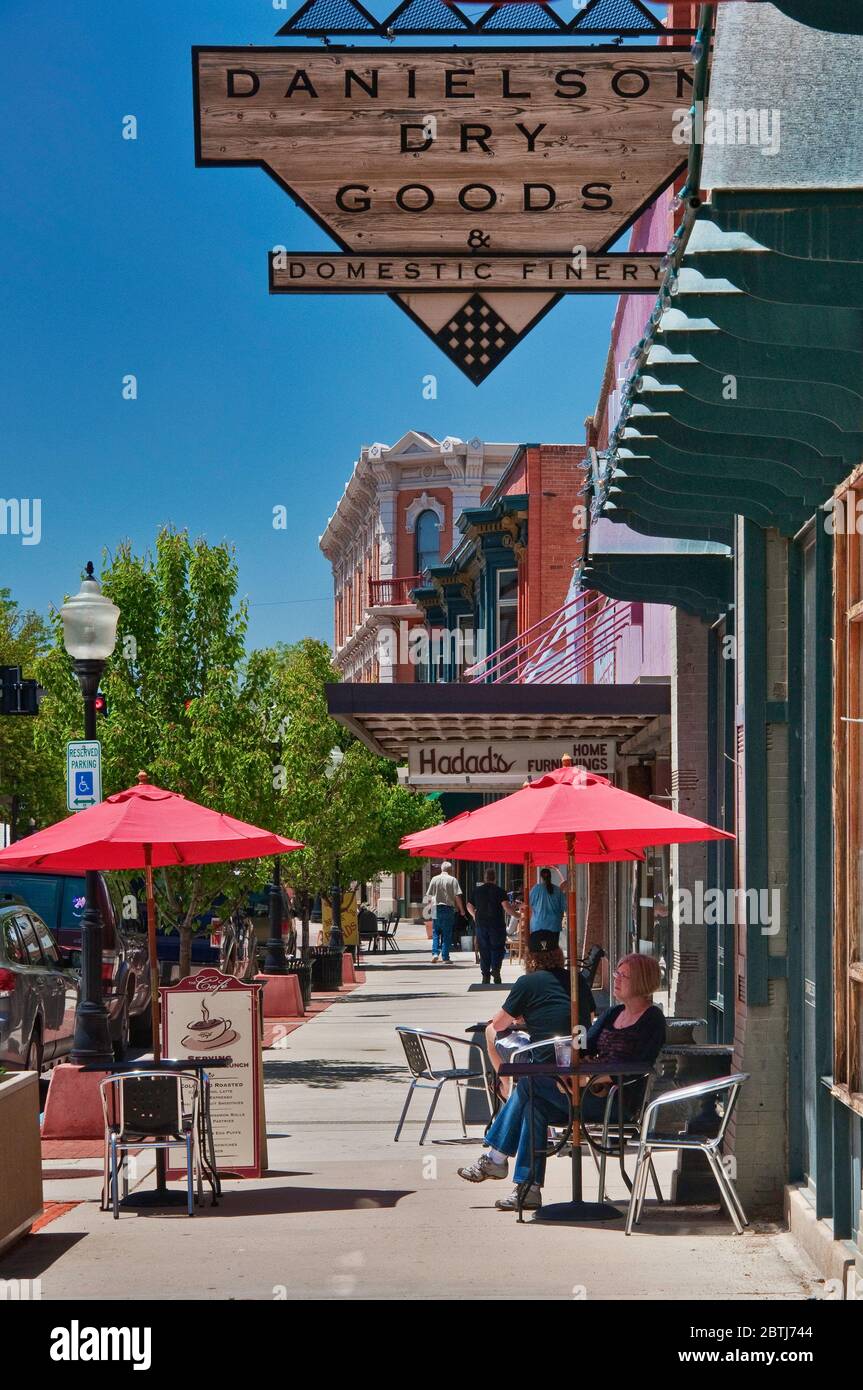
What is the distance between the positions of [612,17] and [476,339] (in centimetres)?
147

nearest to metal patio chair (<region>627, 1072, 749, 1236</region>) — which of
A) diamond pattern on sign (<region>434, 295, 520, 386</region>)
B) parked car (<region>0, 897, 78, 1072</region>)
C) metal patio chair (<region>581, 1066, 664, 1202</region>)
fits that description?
metal patio chair (<region>581, 1066, 664, 1202</region>)

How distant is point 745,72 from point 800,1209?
5.11 meters

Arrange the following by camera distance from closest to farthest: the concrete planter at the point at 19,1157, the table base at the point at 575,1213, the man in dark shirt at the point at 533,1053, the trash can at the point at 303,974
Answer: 1. the concrete planter at the point at 19,1157
2. the table base at the point at 575,1213
3. the man in dark shirt at the point at 533,1053
4. the trash can at the point at 303,974

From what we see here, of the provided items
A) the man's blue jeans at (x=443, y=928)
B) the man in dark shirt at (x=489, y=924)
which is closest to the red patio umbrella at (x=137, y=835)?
the man in dark shirt at (x=489, y=924)

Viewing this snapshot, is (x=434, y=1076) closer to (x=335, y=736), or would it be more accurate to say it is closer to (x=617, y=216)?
(x=617, y=216)

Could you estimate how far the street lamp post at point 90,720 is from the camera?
42.7 ft

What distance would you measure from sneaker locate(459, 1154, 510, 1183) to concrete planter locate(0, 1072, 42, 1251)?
2.64 meters

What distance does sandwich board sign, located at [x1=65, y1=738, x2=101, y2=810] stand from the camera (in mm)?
13941

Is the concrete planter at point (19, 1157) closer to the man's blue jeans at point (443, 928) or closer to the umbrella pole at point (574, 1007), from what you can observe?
the umbrella pole at point (574, 1007)

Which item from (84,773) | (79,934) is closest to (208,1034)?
(84,773)

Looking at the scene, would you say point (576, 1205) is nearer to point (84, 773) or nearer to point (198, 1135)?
point (198, 1135)

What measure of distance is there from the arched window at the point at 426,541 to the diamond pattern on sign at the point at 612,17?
5475 centimetres

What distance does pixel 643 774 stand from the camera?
17859 mm
